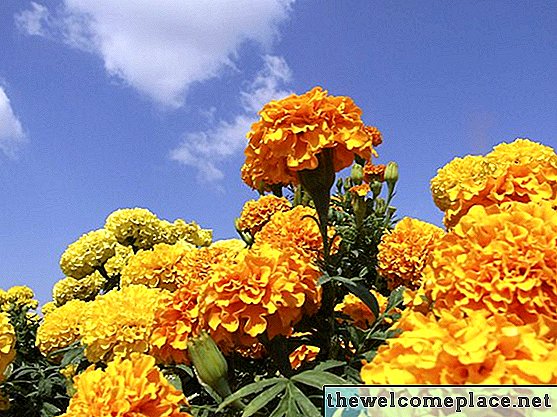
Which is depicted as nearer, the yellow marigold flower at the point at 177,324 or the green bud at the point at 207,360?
the green bud at the point at 207,360

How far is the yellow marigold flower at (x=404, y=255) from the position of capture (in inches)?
98.1

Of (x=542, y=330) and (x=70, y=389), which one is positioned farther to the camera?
(x=70, y=389)

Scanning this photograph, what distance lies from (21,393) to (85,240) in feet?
5.04

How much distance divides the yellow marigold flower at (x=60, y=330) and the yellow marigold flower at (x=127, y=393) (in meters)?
1.53

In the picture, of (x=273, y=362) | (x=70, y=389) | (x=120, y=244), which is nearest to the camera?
(x=273, y=362)

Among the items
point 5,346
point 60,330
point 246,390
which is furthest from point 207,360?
point 60,330

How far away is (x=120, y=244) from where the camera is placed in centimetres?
412

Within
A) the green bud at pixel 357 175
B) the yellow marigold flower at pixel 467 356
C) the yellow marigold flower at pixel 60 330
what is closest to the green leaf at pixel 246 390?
the yellow marigold flower at pixel 467 356

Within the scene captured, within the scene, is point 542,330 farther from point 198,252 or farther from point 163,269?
point 163,269

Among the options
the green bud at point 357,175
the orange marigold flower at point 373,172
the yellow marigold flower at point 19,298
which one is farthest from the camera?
the yellow marigold flower at point 19,298

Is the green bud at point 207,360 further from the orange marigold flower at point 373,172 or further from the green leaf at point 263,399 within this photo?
the orange marigold flower at point 373,172

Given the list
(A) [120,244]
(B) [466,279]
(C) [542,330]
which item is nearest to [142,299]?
(B) [466,279]

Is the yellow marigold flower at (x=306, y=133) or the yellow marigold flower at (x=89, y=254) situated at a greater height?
the yellow marigold flower at (x=89, y=254)

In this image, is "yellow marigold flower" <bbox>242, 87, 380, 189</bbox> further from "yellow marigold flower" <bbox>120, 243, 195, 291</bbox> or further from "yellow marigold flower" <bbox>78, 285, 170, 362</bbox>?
"yellow marigold flower" <bbox>120, 243, 195, 291</bbox>
